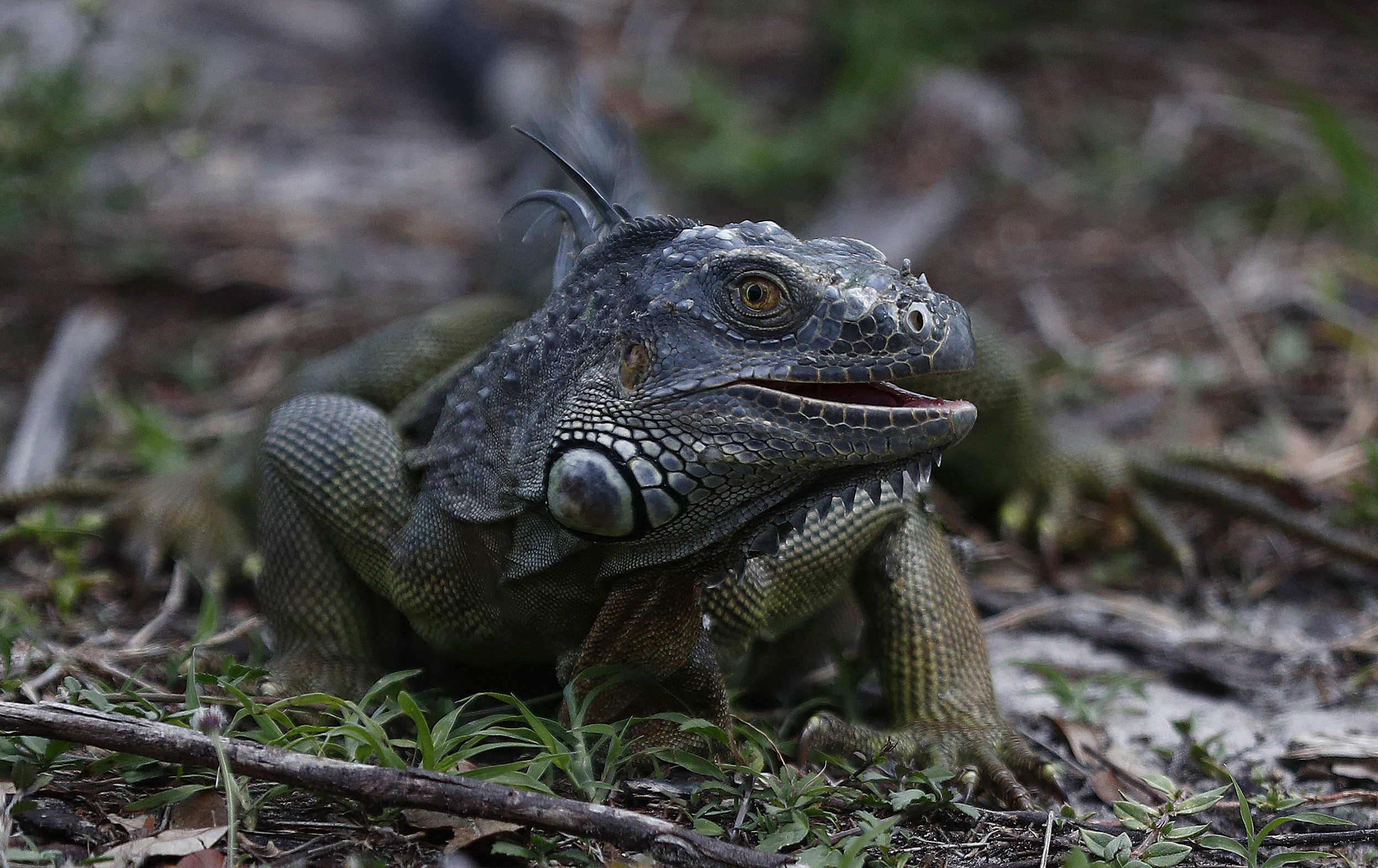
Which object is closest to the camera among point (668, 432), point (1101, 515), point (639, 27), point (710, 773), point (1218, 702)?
point (668, 432)

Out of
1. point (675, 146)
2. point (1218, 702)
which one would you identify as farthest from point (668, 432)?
point (675, 146)

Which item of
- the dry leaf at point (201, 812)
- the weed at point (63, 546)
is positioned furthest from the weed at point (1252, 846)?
the weed at point (63, 546)

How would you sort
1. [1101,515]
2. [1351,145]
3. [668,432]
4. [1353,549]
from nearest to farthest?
[668,432] < [1353,549] < [1101,515] < [1351,145]

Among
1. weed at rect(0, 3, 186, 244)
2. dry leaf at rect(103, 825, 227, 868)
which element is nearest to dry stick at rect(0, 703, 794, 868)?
dry leaf at rect(103, 825, 227, 868)

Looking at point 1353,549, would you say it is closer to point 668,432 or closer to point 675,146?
point 668,432

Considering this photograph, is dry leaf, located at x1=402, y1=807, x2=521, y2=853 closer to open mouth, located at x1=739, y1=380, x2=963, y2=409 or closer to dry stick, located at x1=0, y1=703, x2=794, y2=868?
dry stick, located at x1=0, y1=703, x2=794, y2=868

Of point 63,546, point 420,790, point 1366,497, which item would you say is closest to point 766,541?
point 420,790

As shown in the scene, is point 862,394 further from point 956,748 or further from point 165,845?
point 165,845

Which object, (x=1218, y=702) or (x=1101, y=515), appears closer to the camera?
(x=1218, y=702)
